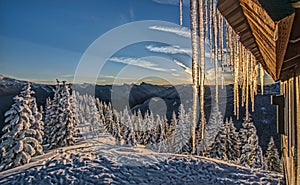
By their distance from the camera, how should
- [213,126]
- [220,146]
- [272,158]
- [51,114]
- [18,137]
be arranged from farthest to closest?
[213,126]
[220,146]
[272,158]
[51,114]
[18,137]

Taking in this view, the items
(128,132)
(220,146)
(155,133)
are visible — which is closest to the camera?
(128,132)

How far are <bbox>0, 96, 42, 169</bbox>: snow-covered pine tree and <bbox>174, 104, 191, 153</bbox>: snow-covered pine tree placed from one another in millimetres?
2953

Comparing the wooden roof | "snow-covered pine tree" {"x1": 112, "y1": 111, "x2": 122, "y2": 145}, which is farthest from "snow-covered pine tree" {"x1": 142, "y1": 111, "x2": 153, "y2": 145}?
the wooden roof

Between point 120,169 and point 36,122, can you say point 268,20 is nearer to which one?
point 120,169

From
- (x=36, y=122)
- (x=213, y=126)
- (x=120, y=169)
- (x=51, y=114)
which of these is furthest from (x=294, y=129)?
(x=213, y=126)

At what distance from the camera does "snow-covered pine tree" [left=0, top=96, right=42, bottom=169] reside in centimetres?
544

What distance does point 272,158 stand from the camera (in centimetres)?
633

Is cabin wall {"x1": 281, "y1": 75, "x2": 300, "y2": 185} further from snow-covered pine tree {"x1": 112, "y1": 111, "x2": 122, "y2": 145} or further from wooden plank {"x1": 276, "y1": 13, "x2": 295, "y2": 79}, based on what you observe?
snow-covered pine tree {"x1": 112, "y1": 111, "x2": 122, "y2": 145}

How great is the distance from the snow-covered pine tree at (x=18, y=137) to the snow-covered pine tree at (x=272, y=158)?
4583mm

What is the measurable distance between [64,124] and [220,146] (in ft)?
11.3

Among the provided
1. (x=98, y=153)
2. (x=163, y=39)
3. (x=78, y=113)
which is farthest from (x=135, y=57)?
(x=98, y=153)

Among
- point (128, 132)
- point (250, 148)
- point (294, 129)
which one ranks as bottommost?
point (250, 148)

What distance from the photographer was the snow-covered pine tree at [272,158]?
20.8ft

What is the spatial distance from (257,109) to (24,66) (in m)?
4.70
